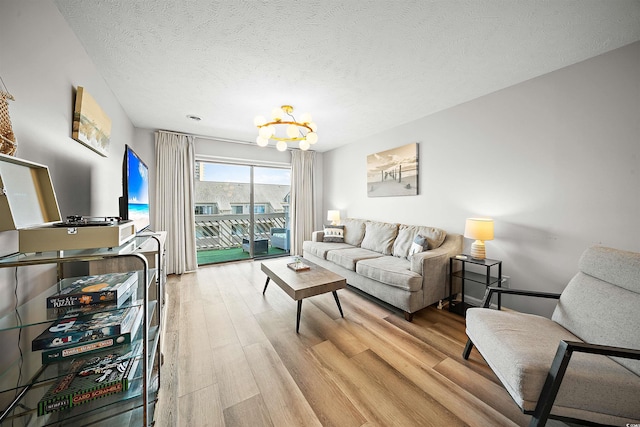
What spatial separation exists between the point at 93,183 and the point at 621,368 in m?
3.79

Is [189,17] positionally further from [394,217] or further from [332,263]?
[394,217]

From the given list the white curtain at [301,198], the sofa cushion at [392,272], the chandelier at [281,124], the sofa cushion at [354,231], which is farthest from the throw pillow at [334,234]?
the chandelier at [281,124]

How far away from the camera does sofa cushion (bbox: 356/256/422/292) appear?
228 cm

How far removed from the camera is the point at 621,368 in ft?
3.66

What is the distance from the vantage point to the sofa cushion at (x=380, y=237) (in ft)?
11.1

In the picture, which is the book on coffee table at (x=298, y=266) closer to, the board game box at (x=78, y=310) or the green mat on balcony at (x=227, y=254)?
the board game box at (x=78, y=310)

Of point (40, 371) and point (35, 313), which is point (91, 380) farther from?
point (35, 313)

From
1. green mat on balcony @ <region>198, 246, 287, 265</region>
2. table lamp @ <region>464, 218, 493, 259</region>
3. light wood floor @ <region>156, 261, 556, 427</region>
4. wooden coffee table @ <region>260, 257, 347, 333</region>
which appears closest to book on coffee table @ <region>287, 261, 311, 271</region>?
wooden coffee table @ <region>260, 257, 347, 333</region>

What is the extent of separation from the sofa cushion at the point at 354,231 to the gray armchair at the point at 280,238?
67.3 inches

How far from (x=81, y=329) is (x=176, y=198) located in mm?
3254

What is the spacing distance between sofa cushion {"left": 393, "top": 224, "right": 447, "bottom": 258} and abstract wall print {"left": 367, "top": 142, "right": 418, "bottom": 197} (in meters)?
0.60

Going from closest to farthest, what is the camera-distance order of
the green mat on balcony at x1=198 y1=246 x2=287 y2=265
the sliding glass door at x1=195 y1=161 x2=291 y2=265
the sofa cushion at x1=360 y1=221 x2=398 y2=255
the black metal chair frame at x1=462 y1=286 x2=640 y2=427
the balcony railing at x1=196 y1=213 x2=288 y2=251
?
the black metal chair frame at x1=462 y1=286 x2=640 y2=427 < the sofa cushion at x1=360 y1=221 x2=398 y2=255 < the sliding glass door at x1=195 y1=161 x2=291 y2=265 < the green mat on balcony at x1=198 y1=246 x2=287 y2=265 < the balcony railing at x1=196 y1=213 x2=288 y2=251

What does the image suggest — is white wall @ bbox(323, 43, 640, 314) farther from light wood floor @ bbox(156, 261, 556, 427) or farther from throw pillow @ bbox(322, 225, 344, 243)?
throw pillow @ bbox(322, 225, 344, 243)

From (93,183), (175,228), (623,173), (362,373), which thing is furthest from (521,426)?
(175,228)
